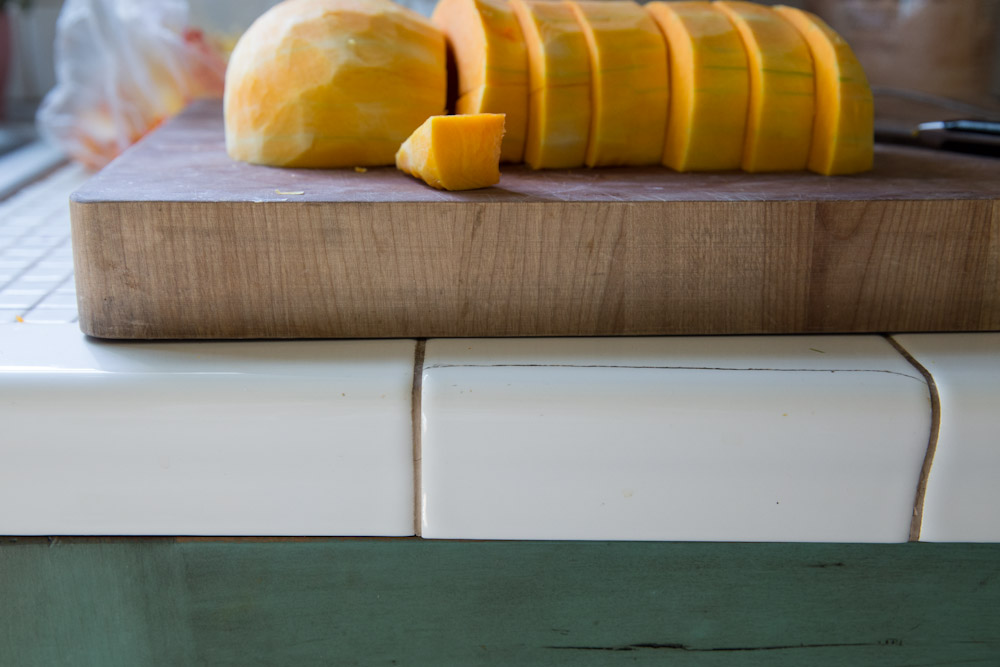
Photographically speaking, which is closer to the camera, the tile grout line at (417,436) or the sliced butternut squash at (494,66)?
the tile grout line at (417,436)

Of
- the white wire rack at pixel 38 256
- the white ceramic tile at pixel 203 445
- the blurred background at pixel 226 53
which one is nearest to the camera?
the white ceramic tile at pixel 203 445

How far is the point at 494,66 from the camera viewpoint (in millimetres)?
620

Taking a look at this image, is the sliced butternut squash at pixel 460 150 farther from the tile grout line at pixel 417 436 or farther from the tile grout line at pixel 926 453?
the tile grout line at pixel 926 453

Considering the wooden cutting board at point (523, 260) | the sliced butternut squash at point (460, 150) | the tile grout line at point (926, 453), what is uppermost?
the sliced butternut squash at point (460, 150)

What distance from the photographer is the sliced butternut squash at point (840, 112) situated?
631mm

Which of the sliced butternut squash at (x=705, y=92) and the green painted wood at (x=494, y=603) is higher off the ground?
the sliced butternut squash at (x=705, y=92)

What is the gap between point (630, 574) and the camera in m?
0.55

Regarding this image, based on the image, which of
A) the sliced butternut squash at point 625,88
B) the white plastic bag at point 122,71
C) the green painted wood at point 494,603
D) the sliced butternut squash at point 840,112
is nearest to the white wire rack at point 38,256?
the white plastic bag at point 122,71

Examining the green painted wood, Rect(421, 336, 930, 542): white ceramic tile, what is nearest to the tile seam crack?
Rect(421, 336, 930, 542): white ceramic tile

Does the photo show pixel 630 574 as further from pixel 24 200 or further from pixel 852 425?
pixel 24 200

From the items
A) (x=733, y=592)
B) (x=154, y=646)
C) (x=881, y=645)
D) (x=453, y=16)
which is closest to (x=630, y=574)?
(x=733, y=592)

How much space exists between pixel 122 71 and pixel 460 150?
2.15ft

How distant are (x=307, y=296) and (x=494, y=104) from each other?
0.62 feet

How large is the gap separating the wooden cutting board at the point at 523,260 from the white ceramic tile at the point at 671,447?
0.13 ft
